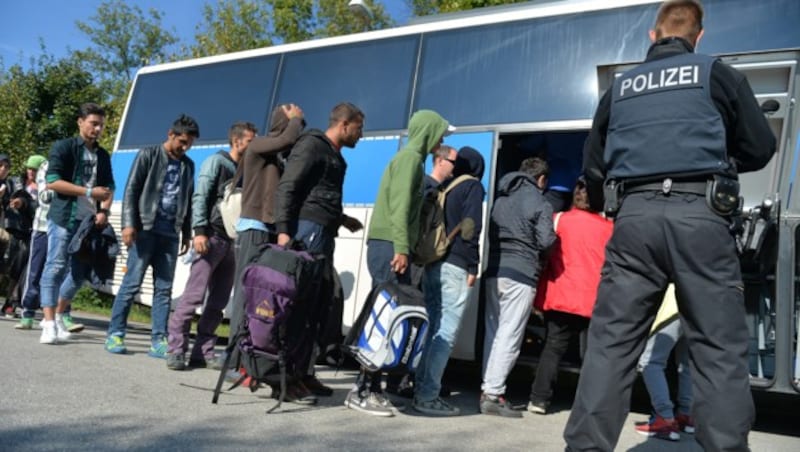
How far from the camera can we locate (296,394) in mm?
4605

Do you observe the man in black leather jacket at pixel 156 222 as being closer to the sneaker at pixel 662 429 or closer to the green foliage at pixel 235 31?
the sneaker at pixel 662 429

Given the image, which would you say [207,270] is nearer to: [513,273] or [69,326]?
[69,326]

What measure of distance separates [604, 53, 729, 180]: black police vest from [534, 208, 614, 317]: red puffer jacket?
2194 mm

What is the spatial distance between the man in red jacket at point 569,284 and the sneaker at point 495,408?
298mm

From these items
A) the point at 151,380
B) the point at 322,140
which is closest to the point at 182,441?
the point at 151,380

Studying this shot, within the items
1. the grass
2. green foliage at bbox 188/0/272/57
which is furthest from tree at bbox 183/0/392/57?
the grass

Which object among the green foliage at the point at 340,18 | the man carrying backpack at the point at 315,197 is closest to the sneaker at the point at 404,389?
the man carrying backpack at the point at 315,197

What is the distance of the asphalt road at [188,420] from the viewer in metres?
3.30

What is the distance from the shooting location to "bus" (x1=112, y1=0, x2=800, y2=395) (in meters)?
4.87

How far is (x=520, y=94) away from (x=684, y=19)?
297cm

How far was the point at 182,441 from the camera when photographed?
3299 mm

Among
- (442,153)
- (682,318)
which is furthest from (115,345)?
(682,318)

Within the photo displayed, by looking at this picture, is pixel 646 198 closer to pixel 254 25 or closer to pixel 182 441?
pixel 182 441

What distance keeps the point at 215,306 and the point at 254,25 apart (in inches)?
850
